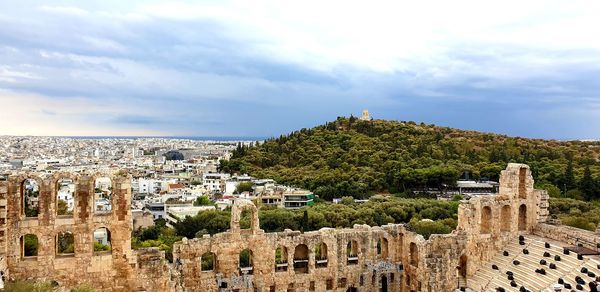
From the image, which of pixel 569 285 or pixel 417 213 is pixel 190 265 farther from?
pixel 417 213

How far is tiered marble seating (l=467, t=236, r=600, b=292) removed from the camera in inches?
993

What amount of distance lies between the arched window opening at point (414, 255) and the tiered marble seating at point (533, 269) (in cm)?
332

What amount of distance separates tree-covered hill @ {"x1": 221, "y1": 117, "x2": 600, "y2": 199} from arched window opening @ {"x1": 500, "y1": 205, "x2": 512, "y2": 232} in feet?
120

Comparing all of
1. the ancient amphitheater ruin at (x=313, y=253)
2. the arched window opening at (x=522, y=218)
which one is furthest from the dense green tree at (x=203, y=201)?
the arched window opening at (x=522, y=218)

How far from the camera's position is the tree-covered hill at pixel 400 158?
74938 millimetres

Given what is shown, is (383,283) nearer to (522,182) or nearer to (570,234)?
(522,182)

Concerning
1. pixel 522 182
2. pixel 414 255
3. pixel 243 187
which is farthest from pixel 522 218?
pixel 243 187

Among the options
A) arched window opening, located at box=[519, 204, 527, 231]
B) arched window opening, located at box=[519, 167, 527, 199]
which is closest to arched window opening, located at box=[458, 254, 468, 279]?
arched window opening, located at box=[519, 204, 527, 231]

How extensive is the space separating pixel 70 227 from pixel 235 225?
8.31 meters

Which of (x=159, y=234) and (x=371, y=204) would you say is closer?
(x=159, y=234)

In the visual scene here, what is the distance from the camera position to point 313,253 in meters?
29.1

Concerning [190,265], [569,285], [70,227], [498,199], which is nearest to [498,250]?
[498,199]

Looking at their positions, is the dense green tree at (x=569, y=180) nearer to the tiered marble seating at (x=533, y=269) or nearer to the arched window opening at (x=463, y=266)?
the tiered marble seating at (x=533, y=269)

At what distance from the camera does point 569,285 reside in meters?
24.6
